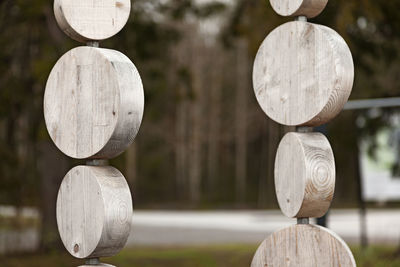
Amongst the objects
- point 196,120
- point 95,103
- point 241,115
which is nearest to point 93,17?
point 95,103

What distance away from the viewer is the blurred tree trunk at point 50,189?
33.4 ft

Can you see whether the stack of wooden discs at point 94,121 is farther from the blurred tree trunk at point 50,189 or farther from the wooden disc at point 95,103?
the blurred tree trunk at point 50,189

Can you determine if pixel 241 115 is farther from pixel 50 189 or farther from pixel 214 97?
pixel 50 189

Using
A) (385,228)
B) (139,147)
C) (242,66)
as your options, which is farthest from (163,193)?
(385,228)

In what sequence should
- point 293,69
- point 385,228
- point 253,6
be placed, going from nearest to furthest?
point 293,69
point 253,6
point 385,228

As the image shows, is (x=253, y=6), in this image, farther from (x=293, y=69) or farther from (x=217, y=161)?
(x=217, y=161)

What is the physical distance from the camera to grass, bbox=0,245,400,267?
845 centimetres

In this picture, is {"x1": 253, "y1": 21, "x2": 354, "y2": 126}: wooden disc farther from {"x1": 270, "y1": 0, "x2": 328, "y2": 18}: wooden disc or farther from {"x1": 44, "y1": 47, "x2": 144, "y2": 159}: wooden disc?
{"x1": 44, "y1": 47, "x2": 144, "y2": 159}: wooden disc

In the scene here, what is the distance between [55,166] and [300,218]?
8.46 meters

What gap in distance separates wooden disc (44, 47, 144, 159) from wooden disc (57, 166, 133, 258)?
0.26 feet

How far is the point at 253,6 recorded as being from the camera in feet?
23.9

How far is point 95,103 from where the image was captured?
2.08 meters

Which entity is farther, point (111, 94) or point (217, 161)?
point (217, 161)

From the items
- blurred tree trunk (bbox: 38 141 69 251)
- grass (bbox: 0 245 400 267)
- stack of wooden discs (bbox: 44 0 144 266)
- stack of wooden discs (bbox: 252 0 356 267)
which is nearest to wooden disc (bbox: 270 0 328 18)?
stack of wooden discs (bbox: 252 0 356 267)
